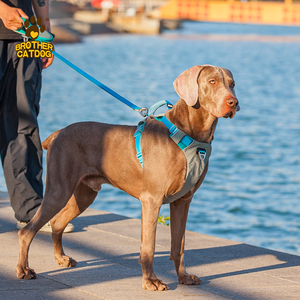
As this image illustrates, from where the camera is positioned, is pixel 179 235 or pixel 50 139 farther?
pixel 50 139

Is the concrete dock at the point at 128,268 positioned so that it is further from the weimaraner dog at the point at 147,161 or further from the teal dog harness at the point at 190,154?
the teal dog harness at the point at 190,154

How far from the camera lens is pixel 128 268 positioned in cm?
365

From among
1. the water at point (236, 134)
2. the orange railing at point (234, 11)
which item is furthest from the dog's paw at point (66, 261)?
the orange railing at point (234, 11)

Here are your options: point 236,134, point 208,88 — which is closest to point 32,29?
point 208,88

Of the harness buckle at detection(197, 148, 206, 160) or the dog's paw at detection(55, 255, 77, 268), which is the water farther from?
the harness buckle at detection(197, 148, 206, 160)

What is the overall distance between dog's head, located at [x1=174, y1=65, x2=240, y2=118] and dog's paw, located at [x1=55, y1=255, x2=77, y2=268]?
1.47m

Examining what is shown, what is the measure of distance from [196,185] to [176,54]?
46.4 meters

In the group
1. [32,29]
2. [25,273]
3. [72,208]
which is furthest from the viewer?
[32,29]

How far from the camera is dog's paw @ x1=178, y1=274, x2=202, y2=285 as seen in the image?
338 cm

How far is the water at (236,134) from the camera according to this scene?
27.1 feet

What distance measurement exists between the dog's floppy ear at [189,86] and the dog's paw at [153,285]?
116 centimetres

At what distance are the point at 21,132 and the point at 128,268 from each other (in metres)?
1.56

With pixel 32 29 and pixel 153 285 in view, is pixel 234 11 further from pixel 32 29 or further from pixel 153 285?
pixel 153 285

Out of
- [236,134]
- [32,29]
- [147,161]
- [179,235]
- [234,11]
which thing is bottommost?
[236,134]
